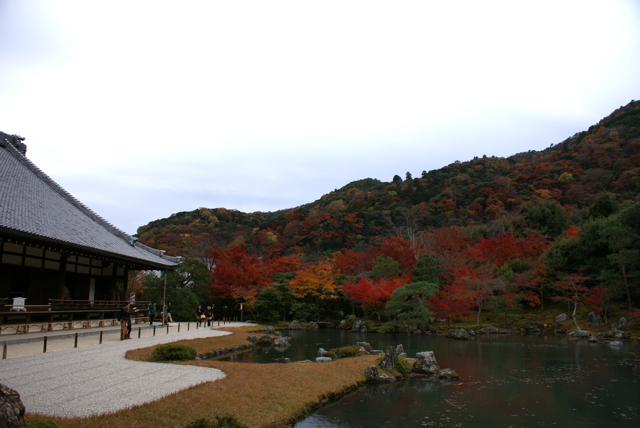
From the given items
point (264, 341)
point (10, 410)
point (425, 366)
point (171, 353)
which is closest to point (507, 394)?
point (425, 366)

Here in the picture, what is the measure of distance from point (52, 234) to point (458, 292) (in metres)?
26.7

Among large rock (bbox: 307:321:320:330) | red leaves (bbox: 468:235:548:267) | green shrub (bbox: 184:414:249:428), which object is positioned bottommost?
large rock (bbox: 307:321:320:330)

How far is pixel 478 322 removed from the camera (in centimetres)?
2988

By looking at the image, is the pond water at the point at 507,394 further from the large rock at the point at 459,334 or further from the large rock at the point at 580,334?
the large rock at the point at 459,334

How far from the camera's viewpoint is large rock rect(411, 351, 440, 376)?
14180mm

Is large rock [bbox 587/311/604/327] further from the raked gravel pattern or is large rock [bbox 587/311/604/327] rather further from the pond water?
the raked gravel pattern

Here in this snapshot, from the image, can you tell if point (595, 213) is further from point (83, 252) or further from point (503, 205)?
point (83, 252)

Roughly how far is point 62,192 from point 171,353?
44.7 ft

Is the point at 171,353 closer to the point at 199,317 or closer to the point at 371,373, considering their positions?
the point at 371,373

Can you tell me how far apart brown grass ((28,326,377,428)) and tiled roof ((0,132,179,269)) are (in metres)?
5.80

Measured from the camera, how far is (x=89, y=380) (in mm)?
8375

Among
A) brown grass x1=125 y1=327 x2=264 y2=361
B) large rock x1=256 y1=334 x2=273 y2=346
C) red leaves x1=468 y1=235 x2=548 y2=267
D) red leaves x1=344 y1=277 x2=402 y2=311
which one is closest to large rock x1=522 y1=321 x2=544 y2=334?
red leaves x1=468 y1=235 x2=548 y2=267

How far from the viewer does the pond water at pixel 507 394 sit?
924 centimetres

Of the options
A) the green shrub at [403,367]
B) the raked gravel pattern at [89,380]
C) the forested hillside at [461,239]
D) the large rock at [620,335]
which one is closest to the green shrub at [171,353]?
the raked gravel pattern at [89,380]
